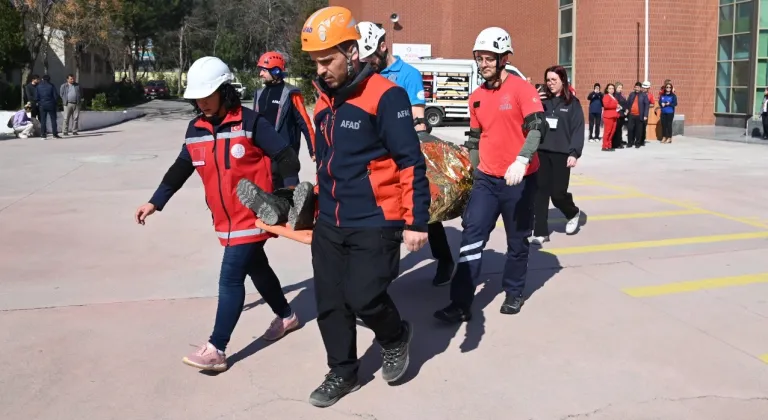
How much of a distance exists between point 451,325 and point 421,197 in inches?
69.9

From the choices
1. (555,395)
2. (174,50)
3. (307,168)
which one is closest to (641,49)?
(307,168)

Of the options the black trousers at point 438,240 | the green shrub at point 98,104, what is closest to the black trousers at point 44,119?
the green shrub at point 98,104

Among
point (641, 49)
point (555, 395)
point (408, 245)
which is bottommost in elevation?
point (555, 395)

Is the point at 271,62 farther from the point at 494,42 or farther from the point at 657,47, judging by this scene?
the point at 657,47

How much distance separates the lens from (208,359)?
14.3ft

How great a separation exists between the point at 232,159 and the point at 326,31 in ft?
3.47

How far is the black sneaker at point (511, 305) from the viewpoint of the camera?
548 cm

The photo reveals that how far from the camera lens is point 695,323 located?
5266 millimetres

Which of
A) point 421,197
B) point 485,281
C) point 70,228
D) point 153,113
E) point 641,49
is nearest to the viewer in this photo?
point 421,197

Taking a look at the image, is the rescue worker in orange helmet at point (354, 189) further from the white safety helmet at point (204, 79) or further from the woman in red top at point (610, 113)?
the woman in red top at point (610, 113)

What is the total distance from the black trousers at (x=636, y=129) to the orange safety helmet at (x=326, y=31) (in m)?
16.9

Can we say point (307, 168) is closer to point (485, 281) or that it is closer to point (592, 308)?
point (485, 281)

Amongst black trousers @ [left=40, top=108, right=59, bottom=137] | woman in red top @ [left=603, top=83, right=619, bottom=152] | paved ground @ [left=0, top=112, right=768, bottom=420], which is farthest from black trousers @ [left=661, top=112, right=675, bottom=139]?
black trousers @ [left=40, top=108, right=59, bottom=137]

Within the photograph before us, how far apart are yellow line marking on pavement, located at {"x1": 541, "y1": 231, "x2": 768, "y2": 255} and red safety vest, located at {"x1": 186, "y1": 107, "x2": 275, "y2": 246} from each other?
3.99 m
